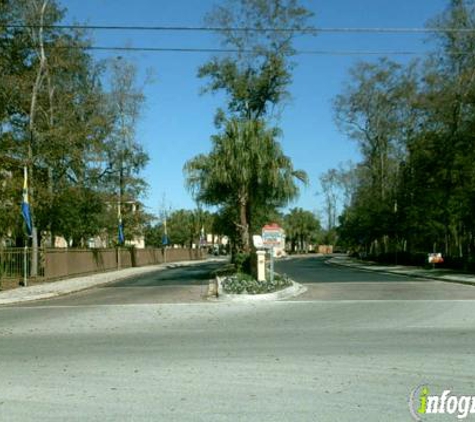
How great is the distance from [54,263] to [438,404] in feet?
107

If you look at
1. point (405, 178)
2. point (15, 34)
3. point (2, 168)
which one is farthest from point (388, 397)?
point (405, 178)

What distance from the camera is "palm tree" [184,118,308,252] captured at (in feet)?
103

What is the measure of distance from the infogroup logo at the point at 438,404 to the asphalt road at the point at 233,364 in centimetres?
14

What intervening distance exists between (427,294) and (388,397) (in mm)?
16194

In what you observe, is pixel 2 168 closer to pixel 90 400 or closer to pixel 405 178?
pixel 90 400

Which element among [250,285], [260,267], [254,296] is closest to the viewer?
[254,296]

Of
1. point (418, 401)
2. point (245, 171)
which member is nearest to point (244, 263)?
point (245, 171)

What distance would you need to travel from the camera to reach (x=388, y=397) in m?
7.62

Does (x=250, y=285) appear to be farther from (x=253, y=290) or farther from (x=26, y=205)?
(x=26, y=205)

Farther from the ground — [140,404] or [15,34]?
[15,34]

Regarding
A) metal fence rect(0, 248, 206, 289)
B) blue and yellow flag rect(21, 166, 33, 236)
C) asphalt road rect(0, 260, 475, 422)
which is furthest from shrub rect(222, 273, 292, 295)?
metal fence rect(0, 248, 206, 289)

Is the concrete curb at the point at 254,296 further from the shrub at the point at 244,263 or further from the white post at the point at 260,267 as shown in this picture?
the shrub at the point at 244,263

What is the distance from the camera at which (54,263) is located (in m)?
37.4

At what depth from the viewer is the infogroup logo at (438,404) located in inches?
271
